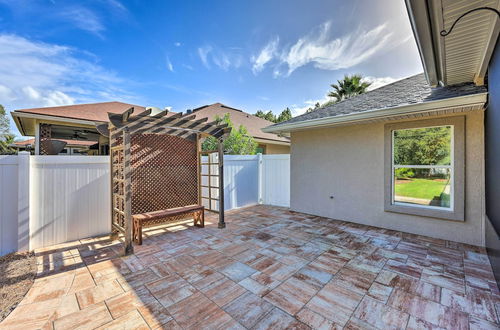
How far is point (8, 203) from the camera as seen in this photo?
11.7ft

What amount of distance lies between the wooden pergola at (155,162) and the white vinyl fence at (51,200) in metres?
0.31

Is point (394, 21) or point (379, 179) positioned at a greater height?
point (394, 21)

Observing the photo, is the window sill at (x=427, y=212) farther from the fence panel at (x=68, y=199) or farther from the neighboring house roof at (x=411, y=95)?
the fence panel at (x=68, y=199)

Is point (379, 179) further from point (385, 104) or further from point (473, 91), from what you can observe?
point (473, 91)

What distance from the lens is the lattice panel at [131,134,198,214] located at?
16.3 ft

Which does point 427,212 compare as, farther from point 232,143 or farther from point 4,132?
point 4,132

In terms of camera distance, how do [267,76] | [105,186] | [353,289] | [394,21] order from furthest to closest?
[267,76]
[394,21]
[105,186]
[353,289]

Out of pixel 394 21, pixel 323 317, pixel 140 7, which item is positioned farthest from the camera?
pixel 140 7

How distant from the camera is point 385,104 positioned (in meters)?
4.64

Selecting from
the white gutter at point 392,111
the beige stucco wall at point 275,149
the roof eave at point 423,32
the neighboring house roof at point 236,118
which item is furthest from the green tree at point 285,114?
the roof eave at point 423,32

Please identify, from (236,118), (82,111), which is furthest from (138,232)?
(236,118)

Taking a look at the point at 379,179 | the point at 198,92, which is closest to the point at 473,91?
the point at 379,179

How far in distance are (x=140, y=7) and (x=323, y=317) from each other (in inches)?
335

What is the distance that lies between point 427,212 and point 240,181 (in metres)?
5.11
